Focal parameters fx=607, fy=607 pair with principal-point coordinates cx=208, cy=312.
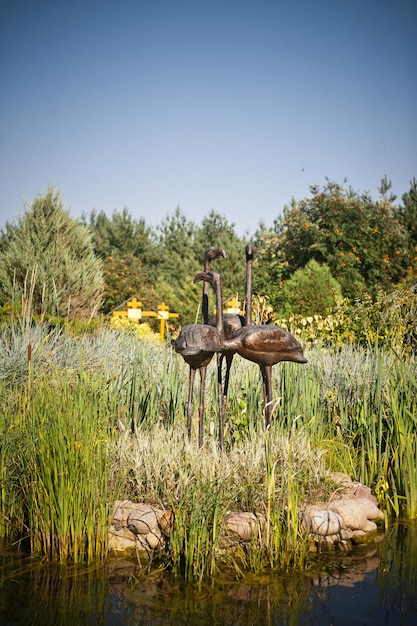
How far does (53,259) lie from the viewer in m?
11.7

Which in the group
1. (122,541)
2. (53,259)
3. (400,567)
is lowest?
(400,567)

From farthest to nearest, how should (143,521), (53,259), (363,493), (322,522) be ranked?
(53,259) → (363,493) → (322,522) → (143,521)

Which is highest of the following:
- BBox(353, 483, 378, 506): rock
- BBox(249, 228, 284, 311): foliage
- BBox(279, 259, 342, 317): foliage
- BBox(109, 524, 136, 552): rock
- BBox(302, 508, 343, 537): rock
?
BBox(249, 228, 284, 311): foliage

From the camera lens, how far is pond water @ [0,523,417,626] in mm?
2875

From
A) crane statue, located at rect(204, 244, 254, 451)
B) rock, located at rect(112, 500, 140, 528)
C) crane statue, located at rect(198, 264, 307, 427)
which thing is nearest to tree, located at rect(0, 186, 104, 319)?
crane statue, located at rect(204, 244, 254, 451)

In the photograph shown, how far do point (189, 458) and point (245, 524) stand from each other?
0.59 metres

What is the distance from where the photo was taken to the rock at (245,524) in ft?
11.2

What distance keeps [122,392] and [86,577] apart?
6.11ft

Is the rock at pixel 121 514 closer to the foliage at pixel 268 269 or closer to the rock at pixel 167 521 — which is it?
the rock at pixel 167 521

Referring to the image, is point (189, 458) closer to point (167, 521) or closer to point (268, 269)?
point (167, 521)

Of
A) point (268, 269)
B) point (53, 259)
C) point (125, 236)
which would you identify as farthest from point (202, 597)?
point (125, 236)

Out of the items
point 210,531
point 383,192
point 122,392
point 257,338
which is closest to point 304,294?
point 122,392

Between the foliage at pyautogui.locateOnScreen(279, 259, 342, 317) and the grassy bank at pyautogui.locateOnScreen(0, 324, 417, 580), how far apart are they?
5752 mm

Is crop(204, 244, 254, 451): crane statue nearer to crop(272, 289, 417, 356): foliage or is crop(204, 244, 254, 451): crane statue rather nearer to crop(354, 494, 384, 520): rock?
crop(354, 494, 384, 520): rock
